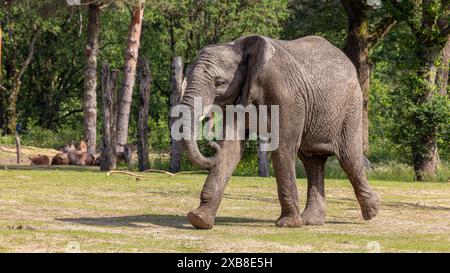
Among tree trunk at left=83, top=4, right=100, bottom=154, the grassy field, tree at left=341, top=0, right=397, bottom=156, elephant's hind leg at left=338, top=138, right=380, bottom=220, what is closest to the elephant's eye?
the grassy field

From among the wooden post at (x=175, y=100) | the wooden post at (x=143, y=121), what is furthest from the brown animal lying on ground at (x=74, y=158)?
the wooden post at (x=175, y=100)

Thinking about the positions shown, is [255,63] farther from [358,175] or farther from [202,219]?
[358,175]

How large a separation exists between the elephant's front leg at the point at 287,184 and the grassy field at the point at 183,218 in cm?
23

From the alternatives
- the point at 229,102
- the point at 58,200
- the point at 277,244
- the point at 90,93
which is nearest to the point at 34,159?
the point at 90,93

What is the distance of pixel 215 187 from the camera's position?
14.9 m

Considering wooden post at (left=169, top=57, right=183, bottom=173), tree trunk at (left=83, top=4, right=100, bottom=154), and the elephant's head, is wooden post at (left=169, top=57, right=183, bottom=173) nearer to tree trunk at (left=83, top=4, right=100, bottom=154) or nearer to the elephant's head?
tree trunk at (left=83, top=4, right=100, bottom=154)

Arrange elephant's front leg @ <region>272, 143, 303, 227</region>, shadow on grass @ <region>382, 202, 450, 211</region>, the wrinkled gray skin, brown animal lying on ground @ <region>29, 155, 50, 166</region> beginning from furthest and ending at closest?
brown animal lying on ground @ <region>29, 155, 50, 166</region> < shadow on grass @ <region>382, 202, 450, 211</region> < elephant's front leg @ <region>272, 143, 303, 227</region> < the wrinkled gray skin

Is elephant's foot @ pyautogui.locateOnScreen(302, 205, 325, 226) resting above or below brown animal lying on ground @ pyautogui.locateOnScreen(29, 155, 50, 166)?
above

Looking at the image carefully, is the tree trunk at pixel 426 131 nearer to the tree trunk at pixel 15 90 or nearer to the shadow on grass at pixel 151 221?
the shadow on grass at pixel 151 221

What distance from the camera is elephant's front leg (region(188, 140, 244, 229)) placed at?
14.7 m

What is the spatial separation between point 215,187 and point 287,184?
1096 millimetres

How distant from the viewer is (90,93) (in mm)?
42281

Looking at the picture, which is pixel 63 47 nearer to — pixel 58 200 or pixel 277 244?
pixel 58 200
